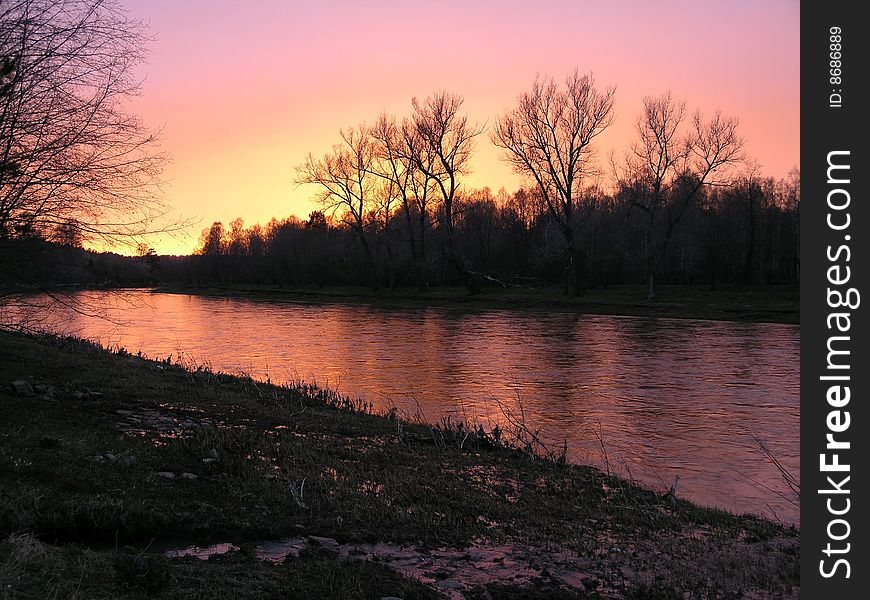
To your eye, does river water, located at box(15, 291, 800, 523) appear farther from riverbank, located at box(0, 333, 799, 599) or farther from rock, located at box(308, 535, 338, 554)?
rock, located at box(308, 535, 338, 554)

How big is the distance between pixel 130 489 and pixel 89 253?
17.7 feet

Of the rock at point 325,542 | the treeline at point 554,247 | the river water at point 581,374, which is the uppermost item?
the treeline at point 554,247

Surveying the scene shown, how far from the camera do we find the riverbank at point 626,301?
126 ft

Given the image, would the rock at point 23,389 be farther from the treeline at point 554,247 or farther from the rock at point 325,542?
the treeline at point 554,247

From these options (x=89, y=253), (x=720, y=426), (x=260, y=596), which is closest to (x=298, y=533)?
(x=260, y=596)

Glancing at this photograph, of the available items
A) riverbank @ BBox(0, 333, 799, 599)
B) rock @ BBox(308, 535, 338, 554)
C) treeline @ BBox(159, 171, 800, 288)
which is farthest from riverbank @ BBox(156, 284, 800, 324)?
rock @ BBox(308, 535, 338, 554)

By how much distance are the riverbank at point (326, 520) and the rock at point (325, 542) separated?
28 millimetres

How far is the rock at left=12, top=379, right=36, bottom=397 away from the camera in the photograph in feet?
30.2

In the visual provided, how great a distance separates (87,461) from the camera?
6.49 meters

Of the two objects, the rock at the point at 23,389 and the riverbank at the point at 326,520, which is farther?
the rock at the point at 23,389

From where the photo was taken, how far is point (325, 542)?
5.64m

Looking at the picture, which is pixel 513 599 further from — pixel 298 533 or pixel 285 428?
pixel 285 428

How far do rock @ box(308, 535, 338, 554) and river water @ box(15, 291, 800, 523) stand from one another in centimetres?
463

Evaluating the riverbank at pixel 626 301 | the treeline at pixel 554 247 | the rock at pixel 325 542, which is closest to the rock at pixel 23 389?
the rock at pixel 325 542
